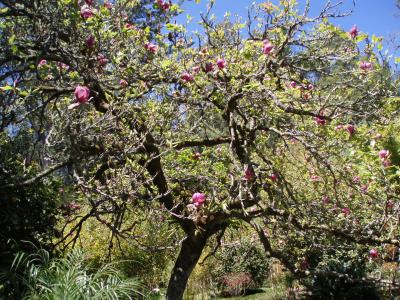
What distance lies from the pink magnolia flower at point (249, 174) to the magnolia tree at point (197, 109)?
0.02 meters

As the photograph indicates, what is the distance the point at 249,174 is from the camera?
3471 mm

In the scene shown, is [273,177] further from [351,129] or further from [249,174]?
[351,129]

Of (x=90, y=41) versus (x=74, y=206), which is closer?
(x=90, y=41)

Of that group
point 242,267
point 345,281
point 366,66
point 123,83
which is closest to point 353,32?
point 366,66

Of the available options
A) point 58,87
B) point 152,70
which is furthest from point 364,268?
A: point 58,87

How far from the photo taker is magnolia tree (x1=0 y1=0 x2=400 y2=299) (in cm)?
338

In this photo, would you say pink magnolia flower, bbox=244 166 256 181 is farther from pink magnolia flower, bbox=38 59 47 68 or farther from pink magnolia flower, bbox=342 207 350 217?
pink magnolia flower, bbox=38 59 47 68

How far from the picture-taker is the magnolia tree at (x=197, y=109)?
338 centimetres

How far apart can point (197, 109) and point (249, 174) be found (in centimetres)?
111

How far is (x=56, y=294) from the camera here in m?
3.00

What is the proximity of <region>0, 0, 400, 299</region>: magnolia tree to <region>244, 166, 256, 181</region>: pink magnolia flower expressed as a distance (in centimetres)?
2

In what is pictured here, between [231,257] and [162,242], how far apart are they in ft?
14.0

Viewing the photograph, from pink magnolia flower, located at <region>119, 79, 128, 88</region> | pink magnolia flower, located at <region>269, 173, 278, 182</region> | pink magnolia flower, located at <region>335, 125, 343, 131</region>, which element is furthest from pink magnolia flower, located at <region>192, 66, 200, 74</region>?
pink magnolia flower, located at <region>335, 125, 343, 131</region>

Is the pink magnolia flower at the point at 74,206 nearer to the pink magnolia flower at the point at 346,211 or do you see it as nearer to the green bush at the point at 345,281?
the pink magnolia flower at the point at 346,211
